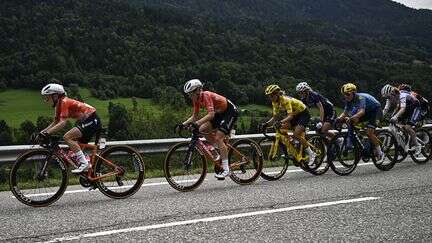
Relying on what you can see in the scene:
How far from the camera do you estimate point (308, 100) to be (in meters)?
11.1

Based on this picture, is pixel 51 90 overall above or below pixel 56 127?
above

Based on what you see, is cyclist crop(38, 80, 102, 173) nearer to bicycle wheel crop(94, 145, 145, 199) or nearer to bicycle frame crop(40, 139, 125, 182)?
bicycle frame crop(40, 139, 125, 182)

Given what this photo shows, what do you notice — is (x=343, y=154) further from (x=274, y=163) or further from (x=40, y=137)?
(x=40, y=137)

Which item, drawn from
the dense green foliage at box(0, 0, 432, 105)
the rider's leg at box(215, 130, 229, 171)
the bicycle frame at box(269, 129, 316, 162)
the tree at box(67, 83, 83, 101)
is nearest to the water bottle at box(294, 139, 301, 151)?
the bicycle frame at box(269, 129, 316, 162)

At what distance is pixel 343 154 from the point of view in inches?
425

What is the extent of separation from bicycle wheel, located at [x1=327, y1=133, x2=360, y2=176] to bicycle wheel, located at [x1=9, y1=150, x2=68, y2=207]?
578cm

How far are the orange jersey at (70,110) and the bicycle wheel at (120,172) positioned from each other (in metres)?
0.73

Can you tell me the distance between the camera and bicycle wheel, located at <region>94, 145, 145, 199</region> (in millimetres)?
8039

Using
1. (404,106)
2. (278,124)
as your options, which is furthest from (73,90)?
(278,124)

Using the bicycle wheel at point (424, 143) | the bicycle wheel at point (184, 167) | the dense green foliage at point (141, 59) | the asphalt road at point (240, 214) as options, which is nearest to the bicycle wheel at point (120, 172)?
the asphalt road at point (240, 214)

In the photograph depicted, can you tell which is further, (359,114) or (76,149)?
(359,114)

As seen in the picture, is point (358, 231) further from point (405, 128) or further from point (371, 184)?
point (405, 128)

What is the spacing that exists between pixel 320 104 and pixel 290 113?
1510 mm

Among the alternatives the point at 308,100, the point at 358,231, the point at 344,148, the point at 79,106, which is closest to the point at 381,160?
the point at 344,148
